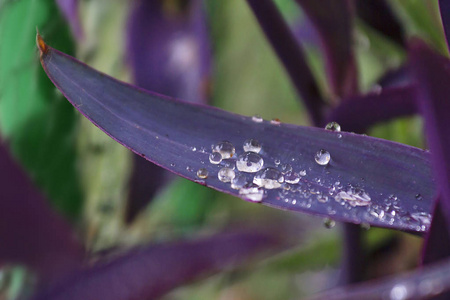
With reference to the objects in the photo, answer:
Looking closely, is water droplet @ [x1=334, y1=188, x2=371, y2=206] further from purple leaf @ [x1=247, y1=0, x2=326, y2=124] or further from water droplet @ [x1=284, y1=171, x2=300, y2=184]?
purple leaf @ [x1=247, y1=0, x2=326, y2=124]

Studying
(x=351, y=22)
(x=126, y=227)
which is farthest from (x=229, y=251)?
(x=351, y=22)

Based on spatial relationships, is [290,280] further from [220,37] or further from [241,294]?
[220,37]

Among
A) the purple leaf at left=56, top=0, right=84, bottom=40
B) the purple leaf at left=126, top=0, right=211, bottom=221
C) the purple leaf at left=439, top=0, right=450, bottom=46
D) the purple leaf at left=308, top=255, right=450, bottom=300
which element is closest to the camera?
the purple leaf at left=308, top=255, right=450, bottom=300

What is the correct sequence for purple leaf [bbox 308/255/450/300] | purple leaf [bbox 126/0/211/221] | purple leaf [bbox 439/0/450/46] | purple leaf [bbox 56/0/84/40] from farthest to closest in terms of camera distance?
purple leaf [bbox 126/0/211/221] < purple leaf [bbox 56/0/84/40] < purple leaf [bbox 439/0/450/46] < purple leaf [bbox 308/255/450/300]

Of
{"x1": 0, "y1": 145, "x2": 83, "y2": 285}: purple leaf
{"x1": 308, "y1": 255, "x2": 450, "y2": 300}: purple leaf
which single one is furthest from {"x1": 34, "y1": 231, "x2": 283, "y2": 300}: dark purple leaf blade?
{"x1": 308, "y1": 255, "x2": 450, "y2": 300}: purple leaf

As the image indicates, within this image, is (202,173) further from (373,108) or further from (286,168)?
(373,108)
